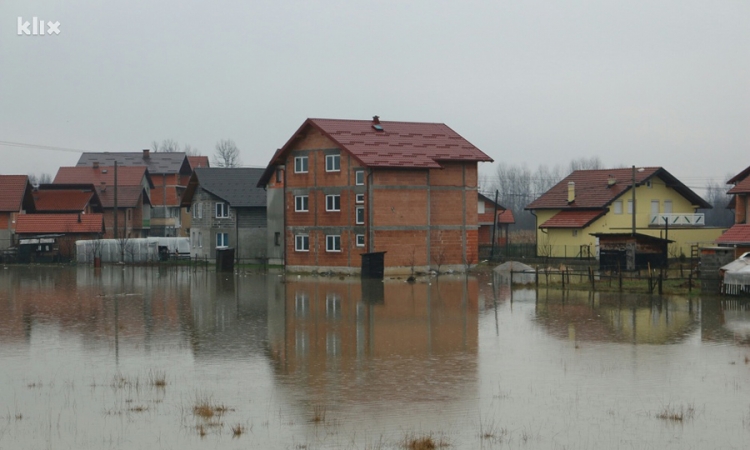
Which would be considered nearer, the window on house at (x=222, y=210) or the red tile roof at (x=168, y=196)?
the window on house at (x=222, y=210)

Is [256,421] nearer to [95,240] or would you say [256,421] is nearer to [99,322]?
[99,322]

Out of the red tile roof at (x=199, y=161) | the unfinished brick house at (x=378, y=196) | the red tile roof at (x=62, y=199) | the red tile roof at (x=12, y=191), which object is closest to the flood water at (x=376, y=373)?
the unfinished brick house at (x=378, y=196)

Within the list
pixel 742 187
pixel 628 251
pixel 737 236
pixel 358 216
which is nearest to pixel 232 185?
pixel 358 216

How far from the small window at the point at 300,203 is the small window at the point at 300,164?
1.43 metres

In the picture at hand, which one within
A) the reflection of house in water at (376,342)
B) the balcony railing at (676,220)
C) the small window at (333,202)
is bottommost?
the reflection of house in water at (376,342)

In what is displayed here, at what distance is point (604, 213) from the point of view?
57406 millimetres

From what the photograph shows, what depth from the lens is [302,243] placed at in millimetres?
51438

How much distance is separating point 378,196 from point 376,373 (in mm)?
29639

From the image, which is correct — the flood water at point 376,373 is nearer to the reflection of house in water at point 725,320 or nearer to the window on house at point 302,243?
the reflection of house in water at point 725,320

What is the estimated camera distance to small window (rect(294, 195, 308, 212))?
170ft

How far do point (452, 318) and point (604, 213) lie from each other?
31.5m

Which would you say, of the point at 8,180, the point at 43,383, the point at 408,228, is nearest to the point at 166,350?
the point at 43,383

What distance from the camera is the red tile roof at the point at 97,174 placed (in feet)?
287

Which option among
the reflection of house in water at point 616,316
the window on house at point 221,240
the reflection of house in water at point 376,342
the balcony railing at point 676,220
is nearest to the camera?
the reflection of house in water at point 376,342
